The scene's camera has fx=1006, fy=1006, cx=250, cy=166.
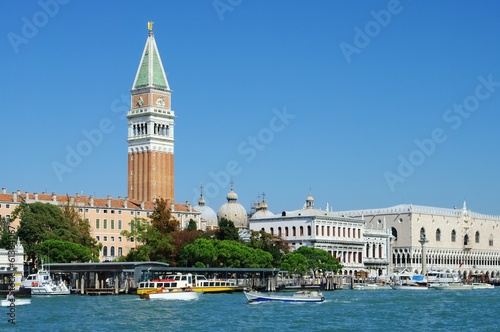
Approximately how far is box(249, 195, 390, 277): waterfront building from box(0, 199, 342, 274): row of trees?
1381 cm

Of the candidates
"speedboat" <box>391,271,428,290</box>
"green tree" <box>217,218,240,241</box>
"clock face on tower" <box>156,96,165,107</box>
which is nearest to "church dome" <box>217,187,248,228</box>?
"clock face on tower" <box>156,96,165,107</box>

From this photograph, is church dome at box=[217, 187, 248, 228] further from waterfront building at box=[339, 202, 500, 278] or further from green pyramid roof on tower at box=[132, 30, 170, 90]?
green pyramid roof on tower at box=[132, 30, 170, 90]

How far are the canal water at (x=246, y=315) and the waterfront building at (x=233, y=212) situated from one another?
48.0 metres

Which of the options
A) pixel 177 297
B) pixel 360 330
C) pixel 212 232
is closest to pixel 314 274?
pixel 212 232

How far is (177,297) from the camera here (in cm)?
6162

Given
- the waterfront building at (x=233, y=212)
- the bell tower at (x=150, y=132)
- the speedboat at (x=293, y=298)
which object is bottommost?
the speedboat at (x=293, y=298)

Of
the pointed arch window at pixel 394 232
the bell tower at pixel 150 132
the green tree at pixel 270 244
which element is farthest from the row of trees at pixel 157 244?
the pointed arch window at pixel 394 232

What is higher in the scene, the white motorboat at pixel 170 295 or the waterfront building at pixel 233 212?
the waterfront building at pixel 233 212

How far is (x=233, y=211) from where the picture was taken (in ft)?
371

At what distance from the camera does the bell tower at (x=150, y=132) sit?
342ft

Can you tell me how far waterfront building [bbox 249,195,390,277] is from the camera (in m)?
99.6

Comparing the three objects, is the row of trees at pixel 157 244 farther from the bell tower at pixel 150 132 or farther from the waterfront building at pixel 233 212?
the waterfront building at pixel 233 212

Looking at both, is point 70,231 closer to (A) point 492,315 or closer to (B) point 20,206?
(B) point 20,206

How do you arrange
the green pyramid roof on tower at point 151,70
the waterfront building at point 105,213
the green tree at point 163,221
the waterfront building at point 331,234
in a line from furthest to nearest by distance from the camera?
the green pyramid roof on tower at point 151,70 < the waterfront building at point 331,234 < the waterfront building at point 105,213 < the green tree at point 163,221
